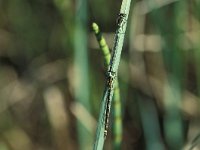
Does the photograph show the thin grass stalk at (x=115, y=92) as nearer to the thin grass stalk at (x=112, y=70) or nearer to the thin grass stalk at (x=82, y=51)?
the thin grass stalk at (x=112, y=70)

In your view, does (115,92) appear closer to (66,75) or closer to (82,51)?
(82,51)

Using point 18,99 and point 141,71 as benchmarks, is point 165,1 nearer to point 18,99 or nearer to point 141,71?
point 141,71

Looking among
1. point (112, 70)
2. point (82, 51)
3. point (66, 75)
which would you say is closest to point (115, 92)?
point (112, 70)

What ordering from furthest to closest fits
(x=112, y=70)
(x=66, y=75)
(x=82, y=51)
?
(x=66, y=75) → (x=82, y=51) → (x=112, y=70)

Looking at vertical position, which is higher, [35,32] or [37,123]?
[35,32]

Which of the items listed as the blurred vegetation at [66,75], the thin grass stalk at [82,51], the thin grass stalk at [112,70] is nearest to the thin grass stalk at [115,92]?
the thin grass stalk at [112,70]

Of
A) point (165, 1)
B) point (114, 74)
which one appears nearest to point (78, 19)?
point (165, 1)

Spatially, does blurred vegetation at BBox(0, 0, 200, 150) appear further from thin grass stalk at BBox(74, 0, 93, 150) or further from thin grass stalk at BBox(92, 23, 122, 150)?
thin grass stalk at BBox(92, 23, 122, 150)
